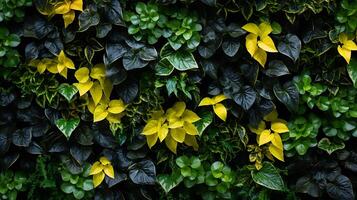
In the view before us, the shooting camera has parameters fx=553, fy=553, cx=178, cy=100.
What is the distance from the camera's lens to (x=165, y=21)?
267cm

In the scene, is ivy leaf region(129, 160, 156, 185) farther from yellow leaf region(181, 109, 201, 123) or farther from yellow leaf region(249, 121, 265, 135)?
yellow leaf region(249, 121, 265, 135)

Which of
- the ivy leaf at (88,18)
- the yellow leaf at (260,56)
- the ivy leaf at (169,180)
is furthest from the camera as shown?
the ivy leaf at (169,180)

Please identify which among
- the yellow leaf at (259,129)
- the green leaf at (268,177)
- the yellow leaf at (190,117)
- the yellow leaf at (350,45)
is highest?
the yellow leaf at (350,45)

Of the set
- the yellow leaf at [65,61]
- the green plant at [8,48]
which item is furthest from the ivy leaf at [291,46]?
the green plant at [8,48]

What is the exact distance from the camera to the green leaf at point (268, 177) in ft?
9.43

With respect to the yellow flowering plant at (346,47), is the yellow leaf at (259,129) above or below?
below

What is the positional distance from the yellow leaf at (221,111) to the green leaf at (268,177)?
0.37 m

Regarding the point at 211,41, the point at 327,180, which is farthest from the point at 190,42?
the point at 327,180

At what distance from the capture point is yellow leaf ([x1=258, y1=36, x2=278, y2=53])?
2.68 m

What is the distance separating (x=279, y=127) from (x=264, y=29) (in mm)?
522

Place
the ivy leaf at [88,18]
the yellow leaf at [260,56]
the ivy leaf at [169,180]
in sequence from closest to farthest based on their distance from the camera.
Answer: the ivy leaf at [88,18] → the yellow leaf at [260,56] → the ivy leaf at [169,180]

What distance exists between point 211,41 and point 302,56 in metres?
0.50

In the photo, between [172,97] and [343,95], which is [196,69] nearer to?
[172,97]

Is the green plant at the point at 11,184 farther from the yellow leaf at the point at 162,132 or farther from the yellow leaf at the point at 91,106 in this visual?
the yellow leaf at the point at 162,132
